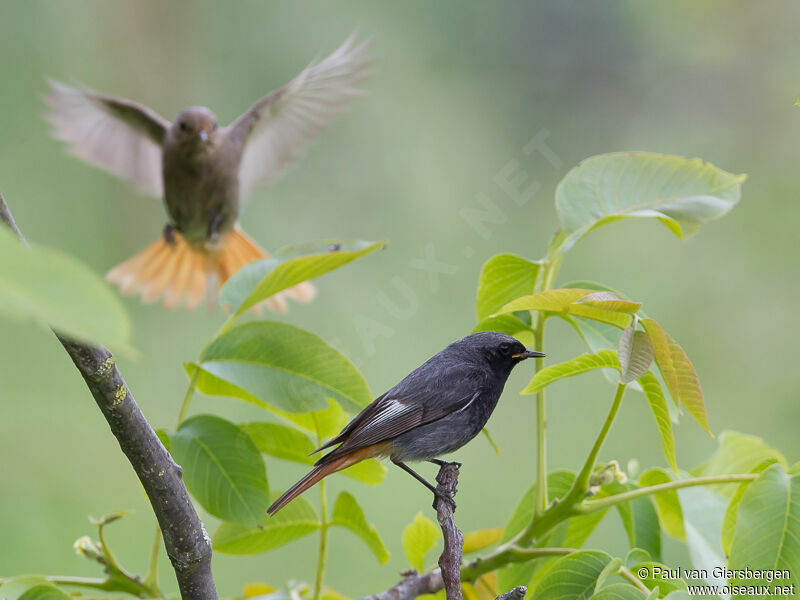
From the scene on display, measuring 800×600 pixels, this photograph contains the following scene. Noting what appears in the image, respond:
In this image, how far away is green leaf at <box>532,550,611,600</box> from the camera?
0.87m

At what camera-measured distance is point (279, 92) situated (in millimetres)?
2996

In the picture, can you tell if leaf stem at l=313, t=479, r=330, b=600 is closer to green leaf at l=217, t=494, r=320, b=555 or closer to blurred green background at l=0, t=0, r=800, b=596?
green leaf at l=217, t=494, r=320, b=555

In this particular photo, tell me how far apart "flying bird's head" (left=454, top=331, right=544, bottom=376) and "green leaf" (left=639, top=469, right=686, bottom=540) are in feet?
0.85

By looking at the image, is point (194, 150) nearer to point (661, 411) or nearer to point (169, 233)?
point (169, 233)

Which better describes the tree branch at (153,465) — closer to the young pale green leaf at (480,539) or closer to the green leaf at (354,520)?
the green leaf at (354,520)

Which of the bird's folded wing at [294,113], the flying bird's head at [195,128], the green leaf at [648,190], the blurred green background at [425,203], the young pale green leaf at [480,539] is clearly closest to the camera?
the green leaf at [648,190]

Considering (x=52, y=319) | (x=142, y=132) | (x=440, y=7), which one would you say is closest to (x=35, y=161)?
(x=142, y=132)

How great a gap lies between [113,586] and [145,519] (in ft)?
10.2

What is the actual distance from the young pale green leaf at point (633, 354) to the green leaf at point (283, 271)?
30 cm

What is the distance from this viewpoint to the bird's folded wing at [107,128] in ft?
10.1

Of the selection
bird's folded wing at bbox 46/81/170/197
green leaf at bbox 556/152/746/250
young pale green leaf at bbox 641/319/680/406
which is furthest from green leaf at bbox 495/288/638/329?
bird's folded wing at bbox 46/81/170/197

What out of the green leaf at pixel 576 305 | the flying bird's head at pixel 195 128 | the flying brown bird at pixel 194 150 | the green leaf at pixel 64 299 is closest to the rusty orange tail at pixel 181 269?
the flying brown bird at pixel 194 150

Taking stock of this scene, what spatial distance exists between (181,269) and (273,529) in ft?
7.27

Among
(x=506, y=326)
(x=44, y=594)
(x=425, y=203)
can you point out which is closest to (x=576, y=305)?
(x=506, y=326)
